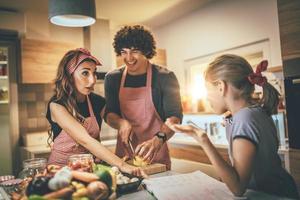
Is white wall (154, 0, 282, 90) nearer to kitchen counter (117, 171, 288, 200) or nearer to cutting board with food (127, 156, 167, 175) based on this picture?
cutting board with food (127, 156, 167, 175)

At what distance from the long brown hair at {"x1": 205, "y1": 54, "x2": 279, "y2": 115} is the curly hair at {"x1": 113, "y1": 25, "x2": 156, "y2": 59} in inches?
27.1

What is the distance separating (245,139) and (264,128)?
0.34 feet

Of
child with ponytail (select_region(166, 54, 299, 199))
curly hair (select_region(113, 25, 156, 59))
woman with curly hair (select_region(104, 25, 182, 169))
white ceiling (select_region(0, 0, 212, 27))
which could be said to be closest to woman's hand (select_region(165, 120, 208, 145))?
child with ponytail (select_region(166, 54, 299, 199))

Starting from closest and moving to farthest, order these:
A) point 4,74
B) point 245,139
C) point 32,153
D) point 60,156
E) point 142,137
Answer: point 245,139
point 60,156
point 142,137
point 32,153
point 4,74

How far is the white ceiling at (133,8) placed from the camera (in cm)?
311

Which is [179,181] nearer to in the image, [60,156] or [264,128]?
[264,128]

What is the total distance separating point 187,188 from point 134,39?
3.09ft

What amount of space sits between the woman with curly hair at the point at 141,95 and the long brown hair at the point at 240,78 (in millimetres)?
657

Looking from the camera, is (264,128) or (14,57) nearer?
(264,128)

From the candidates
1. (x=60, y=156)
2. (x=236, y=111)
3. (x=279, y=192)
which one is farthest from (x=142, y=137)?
(x=279, y=192)

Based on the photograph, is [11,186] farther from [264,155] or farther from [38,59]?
[38,59]

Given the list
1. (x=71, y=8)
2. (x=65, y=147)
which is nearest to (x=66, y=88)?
(x=65, y=147)

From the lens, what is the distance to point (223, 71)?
40.6 inches

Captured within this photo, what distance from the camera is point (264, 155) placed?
0.95 meters
